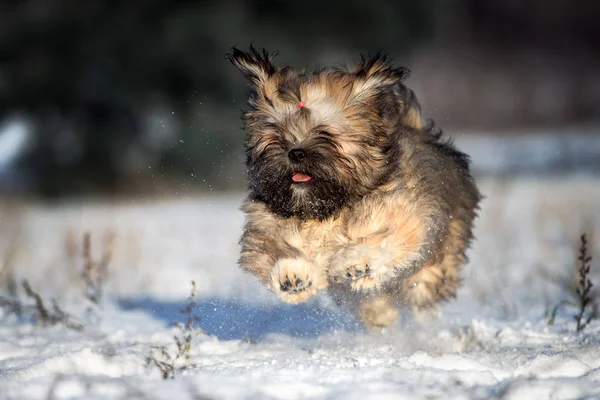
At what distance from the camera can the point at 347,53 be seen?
13711mm

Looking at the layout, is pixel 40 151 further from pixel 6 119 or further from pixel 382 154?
pixel 382 154

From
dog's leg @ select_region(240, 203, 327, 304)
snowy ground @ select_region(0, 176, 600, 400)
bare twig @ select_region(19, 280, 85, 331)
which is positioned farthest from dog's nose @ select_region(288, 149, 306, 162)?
bare twig @ select_region(19, 280, 85, 331)

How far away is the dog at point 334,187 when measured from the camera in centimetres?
449

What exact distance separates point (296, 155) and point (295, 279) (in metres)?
0.62

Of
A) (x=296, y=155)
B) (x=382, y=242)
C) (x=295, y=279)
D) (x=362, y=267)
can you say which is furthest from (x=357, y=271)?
(x=296, y=155)

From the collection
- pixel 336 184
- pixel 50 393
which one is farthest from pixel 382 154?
pixel 50 393

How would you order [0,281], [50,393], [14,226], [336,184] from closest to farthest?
[50,393]
[336,184]
[0,281]
[14,226]

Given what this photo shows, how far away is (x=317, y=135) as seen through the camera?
454 centimetres

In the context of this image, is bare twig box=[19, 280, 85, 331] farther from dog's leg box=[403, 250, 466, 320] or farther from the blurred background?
the blurred background

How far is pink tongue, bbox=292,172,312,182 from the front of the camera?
4.48 metres

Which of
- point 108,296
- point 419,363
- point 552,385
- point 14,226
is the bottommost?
point 552,385

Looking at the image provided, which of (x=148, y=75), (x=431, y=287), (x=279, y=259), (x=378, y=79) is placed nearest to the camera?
(x=279, y=259)

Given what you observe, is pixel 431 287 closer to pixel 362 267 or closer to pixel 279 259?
pixel 362 267

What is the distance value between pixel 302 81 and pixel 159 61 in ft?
29.4
